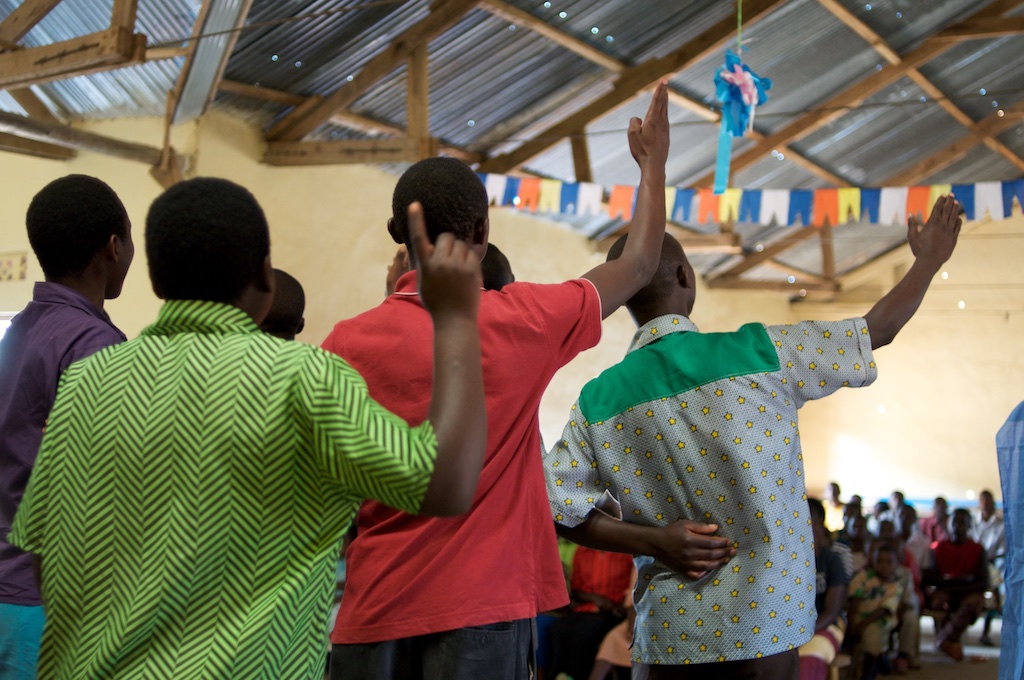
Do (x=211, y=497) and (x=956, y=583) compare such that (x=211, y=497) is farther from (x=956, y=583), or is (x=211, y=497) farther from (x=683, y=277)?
(x=956, y=583)

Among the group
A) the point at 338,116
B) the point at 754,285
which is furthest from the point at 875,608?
the point at 754,285

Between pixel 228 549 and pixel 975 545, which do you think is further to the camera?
pixel 975 545

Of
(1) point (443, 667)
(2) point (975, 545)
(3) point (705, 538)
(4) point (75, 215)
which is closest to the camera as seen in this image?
(1) point (443, 667)

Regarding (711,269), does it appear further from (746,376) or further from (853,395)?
(746,376)

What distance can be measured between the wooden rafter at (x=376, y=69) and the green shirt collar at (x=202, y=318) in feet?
20.1

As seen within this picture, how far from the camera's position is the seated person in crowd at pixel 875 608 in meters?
6.98

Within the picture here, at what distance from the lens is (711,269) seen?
586 inches

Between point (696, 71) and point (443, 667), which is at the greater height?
point (696, 71)

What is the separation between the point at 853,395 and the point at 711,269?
350 cm

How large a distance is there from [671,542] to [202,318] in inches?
43.3

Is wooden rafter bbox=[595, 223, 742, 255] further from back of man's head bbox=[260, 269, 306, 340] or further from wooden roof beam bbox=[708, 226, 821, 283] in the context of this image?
back of man's head bbox=[260, 269, 306, 340]

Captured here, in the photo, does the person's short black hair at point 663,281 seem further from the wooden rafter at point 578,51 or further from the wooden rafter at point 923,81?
the wooden rafter at point 923,81

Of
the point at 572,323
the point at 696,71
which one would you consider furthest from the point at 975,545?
the point at 572,323

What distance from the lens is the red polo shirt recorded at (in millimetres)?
1556
